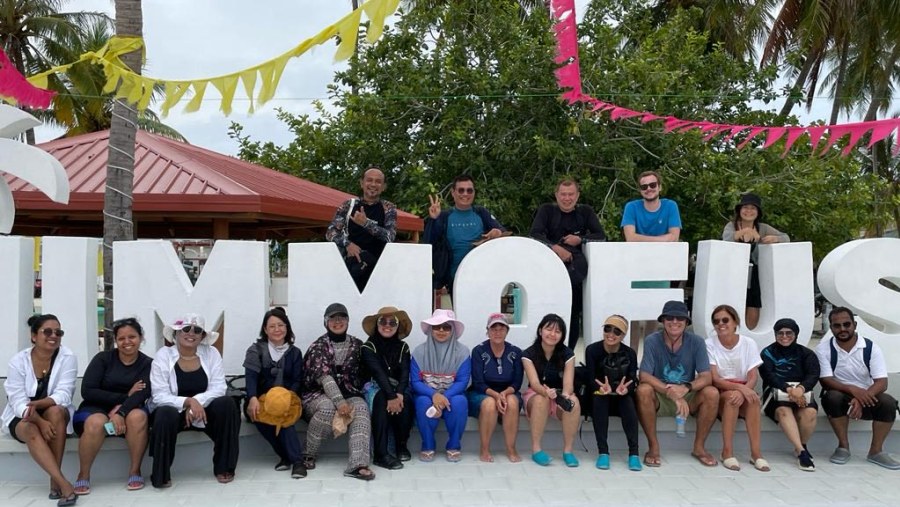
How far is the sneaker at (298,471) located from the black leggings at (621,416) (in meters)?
2.19

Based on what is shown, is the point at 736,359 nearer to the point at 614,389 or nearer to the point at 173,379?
the point at 614,389

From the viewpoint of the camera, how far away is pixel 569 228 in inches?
252

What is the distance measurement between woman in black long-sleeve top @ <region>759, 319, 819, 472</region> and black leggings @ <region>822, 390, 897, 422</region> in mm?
114

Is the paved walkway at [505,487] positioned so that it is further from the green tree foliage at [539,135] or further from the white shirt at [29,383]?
the green tree foliage at [539,135]

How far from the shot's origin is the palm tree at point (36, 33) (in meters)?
21.2

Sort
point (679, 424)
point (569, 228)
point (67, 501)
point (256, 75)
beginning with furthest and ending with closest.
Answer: point (569, 228)
point (679, 424)
point (67, 501)
point (256, 75)

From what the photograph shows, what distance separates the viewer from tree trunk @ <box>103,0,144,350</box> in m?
6.05

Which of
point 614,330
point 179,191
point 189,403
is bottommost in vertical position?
point 189,403

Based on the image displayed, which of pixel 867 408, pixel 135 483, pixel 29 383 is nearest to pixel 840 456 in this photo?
pixel 867 408

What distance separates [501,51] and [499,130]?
1.35 meters

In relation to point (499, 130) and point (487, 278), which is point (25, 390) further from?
point (499, 130)

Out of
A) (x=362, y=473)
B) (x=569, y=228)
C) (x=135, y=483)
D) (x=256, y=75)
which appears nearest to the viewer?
(x=256, y=75)

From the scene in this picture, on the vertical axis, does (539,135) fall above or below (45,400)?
above

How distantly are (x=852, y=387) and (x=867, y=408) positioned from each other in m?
0.19
